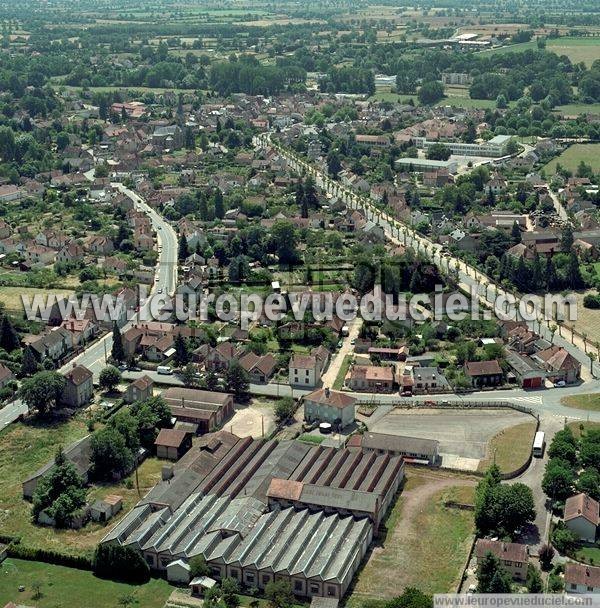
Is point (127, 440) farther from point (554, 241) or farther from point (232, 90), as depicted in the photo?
point (232, 90)

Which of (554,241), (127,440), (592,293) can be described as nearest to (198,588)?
(127,440)

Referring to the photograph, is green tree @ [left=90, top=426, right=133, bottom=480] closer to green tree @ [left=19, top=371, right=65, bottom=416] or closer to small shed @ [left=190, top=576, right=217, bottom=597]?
green tree @ [left=19, top=371, right=65, bottom=416]

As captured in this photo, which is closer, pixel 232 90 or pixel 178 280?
pixel 178 280

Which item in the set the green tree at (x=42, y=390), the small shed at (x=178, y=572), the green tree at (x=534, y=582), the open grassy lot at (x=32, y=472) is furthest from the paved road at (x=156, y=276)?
the green tree at (x=534, y=582)

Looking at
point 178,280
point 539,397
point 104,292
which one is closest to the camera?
point 539,397

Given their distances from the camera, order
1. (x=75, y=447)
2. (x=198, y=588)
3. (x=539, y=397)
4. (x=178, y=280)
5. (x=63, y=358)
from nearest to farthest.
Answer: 1. (x=198, y=588)
2. (x=75, y=447)
3. (x=539, y=397)
4. (x=63, y=358)
5. (x=178, y=280)

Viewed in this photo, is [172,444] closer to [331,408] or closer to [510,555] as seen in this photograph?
[331,408]
